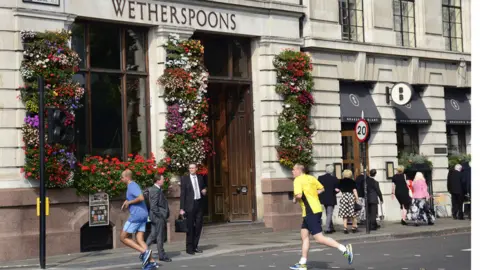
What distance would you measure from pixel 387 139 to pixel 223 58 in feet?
24.1

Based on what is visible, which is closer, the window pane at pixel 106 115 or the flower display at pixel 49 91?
the flower display at pixel 49 91

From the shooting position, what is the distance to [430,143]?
2794 cm

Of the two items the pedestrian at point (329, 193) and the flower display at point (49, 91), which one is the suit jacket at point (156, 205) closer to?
the flower display at point (49, 91)

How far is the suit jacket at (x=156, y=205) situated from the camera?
14.7 metres

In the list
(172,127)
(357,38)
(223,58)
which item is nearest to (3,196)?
(172,127)

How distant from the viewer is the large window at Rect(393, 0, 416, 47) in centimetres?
2741

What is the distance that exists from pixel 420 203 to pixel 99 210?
11042mm

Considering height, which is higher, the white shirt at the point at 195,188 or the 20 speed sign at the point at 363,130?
the 20 speed sign at the point at 363,130

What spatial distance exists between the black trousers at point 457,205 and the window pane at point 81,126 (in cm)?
1405

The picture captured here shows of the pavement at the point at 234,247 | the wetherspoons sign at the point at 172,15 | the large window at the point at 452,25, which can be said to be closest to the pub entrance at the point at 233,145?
the wetherspoons sign at the point at 172,15

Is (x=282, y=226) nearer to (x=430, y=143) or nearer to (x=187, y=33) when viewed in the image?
(x=187, y=33)

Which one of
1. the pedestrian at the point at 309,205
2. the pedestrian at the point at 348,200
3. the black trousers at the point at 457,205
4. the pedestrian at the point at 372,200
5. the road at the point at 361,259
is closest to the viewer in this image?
the pedestrian at the point at 309,205

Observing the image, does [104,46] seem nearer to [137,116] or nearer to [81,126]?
[137,116]

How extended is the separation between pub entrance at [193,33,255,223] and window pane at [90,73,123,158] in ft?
12.9
